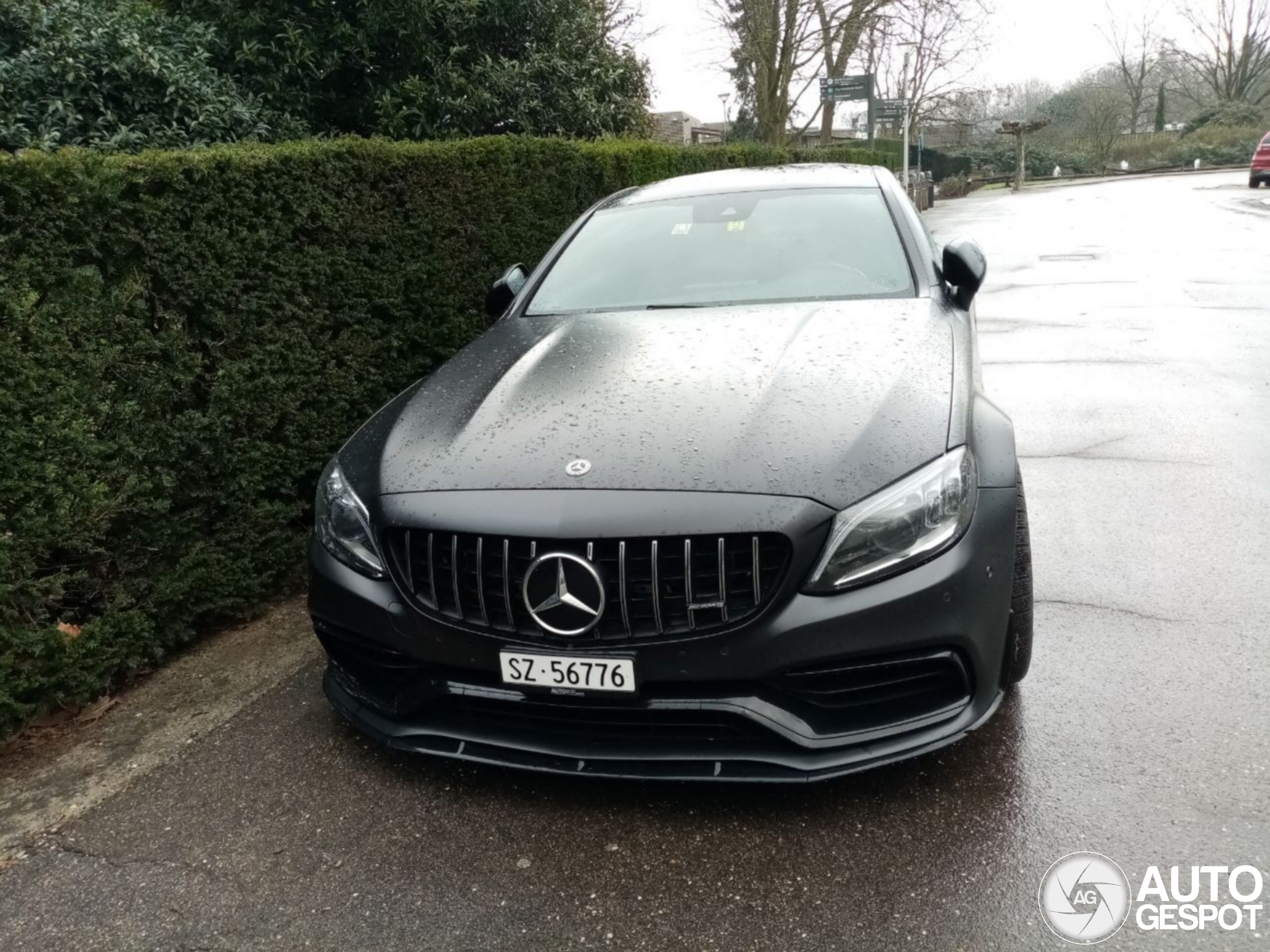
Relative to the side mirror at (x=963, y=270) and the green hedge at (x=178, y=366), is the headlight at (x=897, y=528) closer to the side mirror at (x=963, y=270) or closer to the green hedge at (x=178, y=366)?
the side mirror at (x=963, y=270)

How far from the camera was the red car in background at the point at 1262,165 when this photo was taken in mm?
28984

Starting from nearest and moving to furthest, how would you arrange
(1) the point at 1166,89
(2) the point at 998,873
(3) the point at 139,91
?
(2) the point at 998,873 → (3) the point at 139,91 → (1) the point at 1166,89

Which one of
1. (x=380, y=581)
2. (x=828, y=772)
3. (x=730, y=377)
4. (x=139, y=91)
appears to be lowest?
(x=828, y=772)

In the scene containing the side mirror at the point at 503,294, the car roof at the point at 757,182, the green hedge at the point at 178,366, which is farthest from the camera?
the car roof at the point at 757,182

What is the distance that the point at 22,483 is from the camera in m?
3.04

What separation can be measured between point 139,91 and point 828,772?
196 inches

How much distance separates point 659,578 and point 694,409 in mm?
589

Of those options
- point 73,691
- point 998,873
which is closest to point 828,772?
point 998,873

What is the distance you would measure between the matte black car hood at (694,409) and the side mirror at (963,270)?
281mm

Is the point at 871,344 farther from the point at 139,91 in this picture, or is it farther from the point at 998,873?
the point at 139,91

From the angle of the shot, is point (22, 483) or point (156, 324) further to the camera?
point (156, 324)

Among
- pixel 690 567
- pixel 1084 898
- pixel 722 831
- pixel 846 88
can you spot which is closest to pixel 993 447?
pixel 690 567

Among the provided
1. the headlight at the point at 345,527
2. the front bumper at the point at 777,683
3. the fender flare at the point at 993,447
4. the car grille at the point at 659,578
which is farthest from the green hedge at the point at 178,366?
the fender flare at the point at 993,447

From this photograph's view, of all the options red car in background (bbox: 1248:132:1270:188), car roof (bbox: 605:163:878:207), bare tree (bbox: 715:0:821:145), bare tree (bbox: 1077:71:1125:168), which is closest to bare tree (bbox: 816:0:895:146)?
bare tree (bbox: 715:0:821:145)
